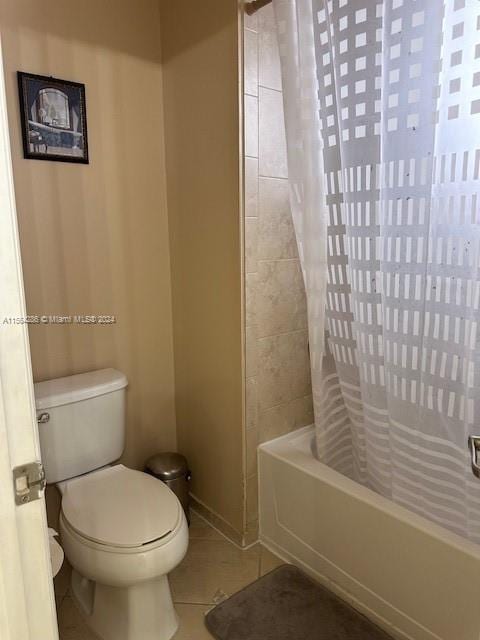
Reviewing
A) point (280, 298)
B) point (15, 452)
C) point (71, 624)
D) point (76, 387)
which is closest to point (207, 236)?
point (280, 298)

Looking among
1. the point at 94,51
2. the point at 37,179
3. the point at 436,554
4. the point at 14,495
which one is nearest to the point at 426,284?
the point at 436,554

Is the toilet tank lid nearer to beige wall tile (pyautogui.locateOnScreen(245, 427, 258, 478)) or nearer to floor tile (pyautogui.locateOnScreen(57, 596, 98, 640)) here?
beige wall tile (pyautogui.locateOnScreen(245, 427, 258, 478))

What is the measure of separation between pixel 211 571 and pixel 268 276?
1192 mm

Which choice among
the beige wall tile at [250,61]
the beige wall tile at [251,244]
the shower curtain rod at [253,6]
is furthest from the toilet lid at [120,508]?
→ the shower curtain rod at [253,6]

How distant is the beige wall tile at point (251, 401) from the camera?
72.2 inches

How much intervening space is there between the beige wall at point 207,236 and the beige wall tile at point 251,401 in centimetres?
3

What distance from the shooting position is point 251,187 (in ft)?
5.57

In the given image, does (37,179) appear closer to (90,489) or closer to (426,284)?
(90,489)

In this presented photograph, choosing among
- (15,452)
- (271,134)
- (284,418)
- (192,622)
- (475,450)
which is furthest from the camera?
(284,418)

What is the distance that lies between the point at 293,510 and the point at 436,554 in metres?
0.60

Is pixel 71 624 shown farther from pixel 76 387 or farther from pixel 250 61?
pixel 250 61

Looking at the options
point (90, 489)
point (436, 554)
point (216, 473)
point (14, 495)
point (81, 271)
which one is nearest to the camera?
point (14, 495)

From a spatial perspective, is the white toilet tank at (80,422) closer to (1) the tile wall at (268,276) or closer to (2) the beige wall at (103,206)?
(2) the beige wall at (103,206)

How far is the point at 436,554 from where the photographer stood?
134 centimetres
